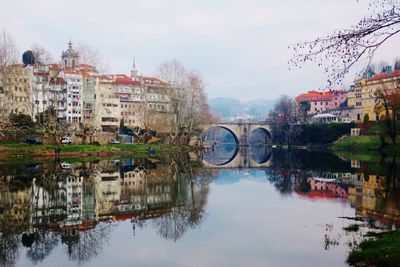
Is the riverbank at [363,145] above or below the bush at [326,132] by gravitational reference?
below

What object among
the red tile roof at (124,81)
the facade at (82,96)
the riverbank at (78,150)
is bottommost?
the riverbank at (78,150)

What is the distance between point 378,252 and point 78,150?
53.2 m

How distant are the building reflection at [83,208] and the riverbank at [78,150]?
677 inches

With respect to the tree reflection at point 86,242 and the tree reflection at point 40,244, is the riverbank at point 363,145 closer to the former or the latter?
the tree reflection at point 86,242

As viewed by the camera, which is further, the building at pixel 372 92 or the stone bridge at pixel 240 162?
the building at pixel 372 92

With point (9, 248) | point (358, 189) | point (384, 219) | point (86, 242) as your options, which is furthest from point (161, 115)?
point (9, 248)

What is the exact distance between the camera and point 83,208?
76.6ft

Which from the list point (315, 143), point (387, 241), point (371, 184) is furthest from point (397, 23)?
point (315, 143)

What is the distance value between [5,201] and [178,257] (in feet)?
45.2

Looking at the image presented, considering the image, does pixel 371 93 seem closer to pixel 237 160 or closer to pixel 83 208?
pixel 237 160

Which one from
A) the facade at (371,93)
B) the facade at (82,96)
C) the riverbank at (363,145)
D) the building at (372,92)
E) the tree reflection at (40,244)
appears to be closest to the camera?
the tree reflection at (40,244)

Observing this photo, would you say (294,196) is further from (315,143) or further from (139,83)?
(139,83)

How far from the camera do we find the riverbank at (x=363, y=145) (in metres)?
76.5

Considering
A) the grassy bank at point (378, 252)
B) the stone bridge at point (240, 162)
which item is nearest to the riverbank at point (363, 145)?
the stone bridge at point (240, 162)
